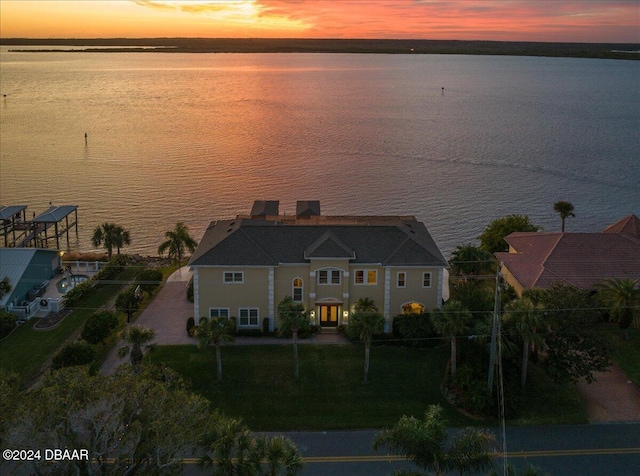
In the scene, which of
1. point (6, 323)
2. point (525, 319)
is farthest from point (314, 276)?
point (6, 323)

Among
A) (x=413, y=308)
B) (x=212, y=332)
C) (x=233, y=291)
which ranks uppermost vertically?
(x=233, y=291)

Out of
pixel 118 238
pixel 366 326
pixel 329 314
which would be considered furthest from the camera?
pixel 118 238

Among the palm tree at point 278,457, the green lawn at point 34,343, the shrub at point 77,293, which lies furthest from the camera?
the shrub at point 77,293

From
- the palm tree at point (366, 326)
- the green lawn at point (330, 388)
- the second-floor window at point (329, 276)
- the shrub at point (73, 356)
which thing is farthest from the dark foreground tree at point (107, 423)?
the second-floor window at point (329, 276)

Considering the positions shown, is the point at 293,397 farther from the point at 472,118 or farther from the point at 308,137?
the point at 472,118

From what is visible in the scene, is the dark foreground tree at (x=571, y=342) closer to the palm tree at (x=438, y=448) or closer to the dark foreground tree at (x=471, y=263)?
the palm tree at (x=438, y=448)

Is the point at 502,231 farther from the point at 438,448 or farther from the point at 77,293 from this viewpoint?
the point at 77,293

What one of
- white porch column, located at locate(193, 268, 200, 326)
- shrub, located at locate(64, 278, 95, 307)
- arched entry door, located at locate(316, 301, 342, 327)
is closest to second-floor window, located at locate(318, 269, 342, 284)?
arched entry door, located at locate(316, 301, 342, 327)
